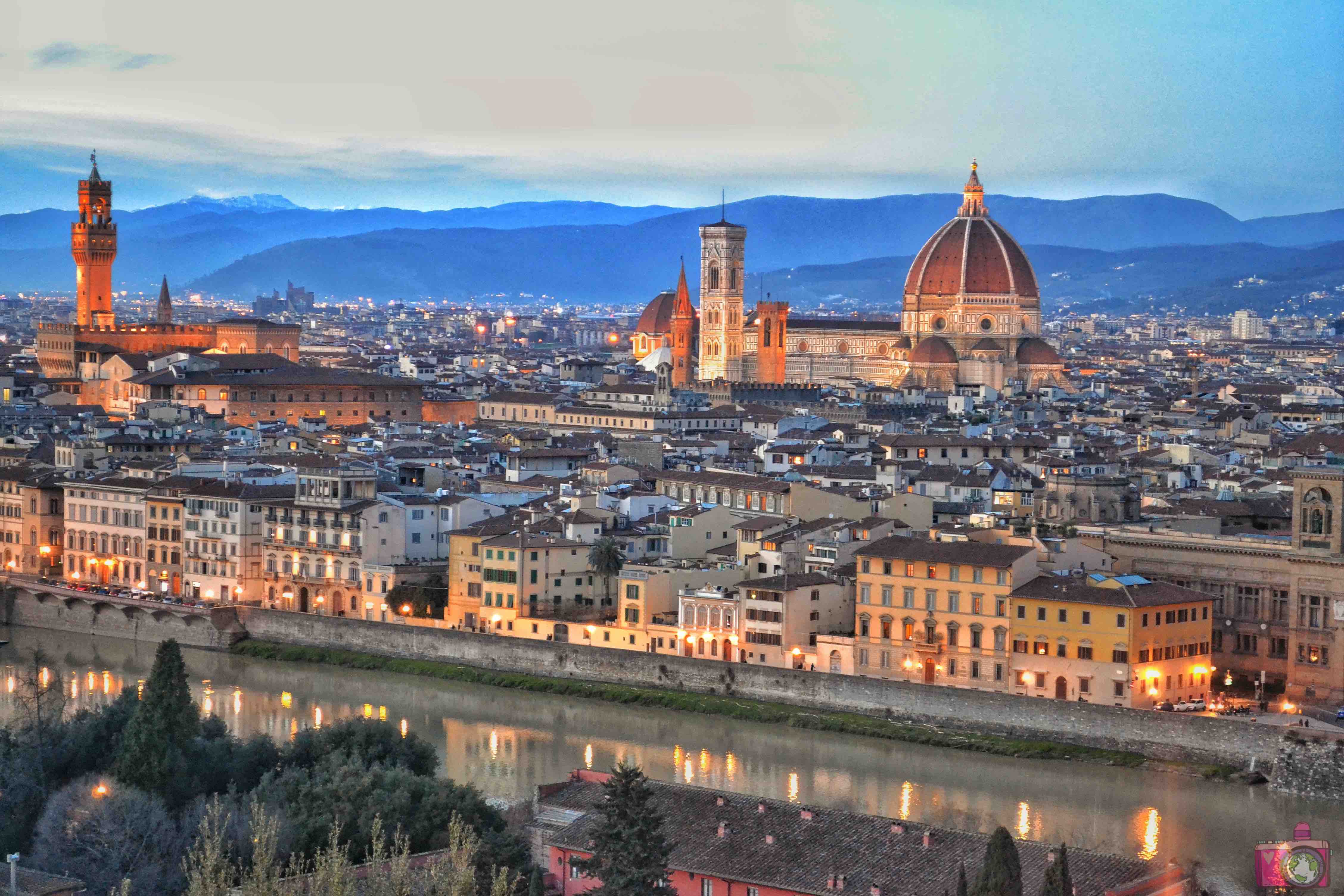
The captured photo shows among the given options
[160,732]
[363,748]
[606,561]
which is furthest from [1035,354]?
[160,732]

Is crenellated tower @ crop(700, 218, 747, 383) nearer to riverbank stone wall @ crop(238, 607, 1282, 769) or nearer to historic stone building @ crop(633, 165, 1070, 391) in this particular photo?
historic stone building @ crop(633, 165, 1070, 391)

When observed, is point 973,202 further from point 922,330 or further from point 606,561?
point 606,561

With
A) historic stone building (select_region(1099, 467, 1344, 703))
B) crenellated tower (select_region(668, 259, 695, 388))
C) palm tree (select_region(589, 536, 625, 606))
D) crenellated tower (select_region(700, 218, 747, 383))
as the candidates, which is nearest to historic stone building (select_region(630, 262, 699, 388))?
crenellated tower (select_region(668, 259, 695, 388))

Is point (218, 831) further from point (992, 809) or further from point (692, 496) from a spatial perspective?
point (692, 496)

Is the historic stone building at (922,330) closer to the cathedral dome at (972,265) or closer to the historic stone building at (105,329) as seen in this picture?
the cathedral dome at (972,265)

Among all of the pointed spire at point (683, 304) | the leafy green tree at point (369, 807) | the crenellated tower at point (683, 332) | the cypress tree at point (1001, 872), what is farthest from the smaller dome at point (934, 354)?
the cypress tree at point (1001, 872)

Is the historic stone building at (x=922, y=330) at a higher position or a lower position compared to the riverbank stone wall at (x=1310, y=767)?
higher
